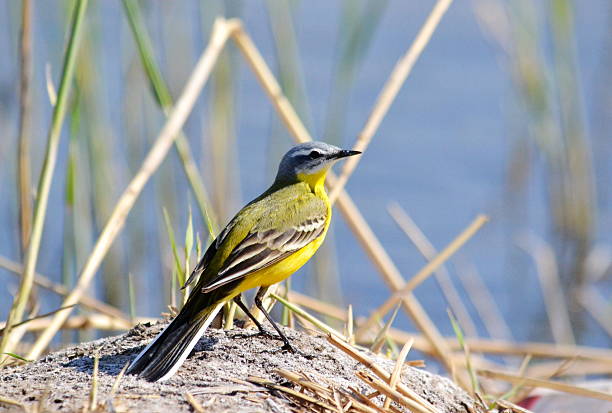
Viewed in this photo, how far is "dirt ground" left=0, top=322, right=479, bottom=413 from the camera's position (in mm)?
3600

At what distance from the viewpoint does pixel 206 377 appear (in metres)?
3.94

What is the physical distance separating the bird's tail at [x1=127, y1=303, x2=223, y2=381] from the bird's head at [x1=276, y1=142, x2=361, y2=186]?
58.4 inches

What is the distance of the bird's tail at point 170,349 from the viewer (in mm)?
3875

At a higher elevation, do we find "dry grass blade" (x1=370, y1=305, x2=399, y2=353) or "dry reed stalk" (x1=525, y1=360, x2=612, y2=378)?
"dry grass blade" (x1=370, y1=305, x2=399, y2=353)

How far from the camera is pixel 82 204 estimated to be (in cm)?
790

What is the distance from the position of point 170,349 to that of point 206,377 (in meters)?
0.19

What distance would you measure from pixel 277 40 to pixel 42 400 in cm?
468

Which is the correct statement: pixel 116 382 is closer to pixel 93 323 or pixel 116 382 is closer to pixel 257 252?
pixel 257 252

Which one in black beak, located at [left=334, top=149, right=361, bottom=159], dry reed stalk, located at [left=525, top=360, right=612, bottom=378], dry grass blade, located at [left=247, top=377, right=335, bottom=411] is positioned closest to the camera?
dry grass blade, located at [left=247, top=377, right=335, bottom=411]

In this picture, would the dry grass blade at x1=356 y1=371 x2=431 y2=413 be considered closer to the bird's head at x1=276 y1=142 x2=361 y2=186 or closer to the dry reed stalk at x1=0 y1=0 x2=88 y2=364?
the bird's head at x1=276 y1=142 x2=361 y2=186

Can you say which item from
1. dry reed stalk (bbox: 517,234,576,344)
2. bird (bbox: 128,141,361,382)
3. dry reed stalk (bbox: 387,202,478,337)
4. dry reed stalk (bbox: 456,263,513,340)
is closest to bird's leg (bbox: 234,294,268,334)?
bird (bbox: 128,141,361,382)

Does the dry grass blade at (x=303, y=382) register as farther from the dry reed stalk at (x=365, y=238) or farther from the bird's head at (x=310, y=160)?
the dry reed stalk at (x=365, y=238)

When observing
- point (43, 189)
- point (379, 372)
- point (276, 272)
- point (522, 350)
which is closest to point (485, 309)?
point (522, 350)

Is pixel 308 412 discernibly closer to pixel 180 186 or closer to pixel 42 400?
pixel 42 400
